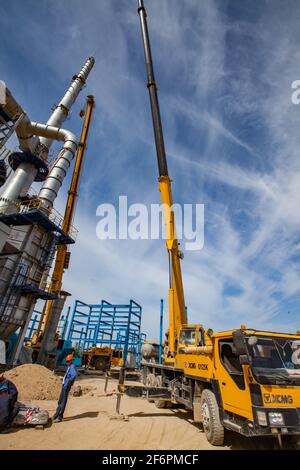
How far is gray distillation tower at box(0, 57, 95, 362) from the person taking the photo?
1477 centimetres

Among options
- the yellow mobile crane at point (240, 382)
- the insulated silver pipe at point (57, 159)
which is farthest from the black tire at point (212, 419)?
the insulated silver pipe at point (57, 159)

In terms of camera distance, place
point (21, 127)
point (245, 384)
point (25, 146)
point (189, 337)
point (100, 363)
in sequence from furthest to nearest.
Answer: point (100, 363) → point (25, 146) → point (21, 127) → point (189, 337) → point (245, 384)

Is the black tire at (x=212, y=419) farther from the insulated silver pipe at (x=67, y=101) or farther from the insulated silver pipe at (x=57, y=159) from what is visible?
the insulated silver pipe at (x=67, y=101)

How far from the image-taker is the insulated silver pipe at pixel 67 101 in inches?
891

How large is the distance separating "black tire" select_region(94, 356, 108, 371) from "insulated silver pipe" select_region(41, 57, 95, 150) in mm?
18867

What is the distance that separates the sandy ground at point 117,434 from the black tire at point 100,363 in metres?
12.7

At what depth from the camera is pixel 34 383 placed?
981 cm

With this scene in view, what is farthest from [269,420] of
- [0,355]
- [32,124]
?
[32,124]

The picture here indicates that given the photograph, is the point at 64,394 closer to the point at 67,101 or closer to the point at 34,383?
the point at 34,383

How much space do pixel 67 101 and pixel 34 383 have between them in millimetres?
24833

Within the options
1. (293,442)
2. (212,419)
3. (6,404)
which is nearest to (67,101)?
(6,404)

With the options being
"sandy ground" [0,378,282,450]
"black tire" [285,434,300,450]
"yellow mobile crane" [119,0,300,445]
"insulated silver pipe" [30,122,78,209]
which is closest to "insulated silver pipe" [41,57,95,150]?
"insulated silver pipe" [30,122,78,209]
